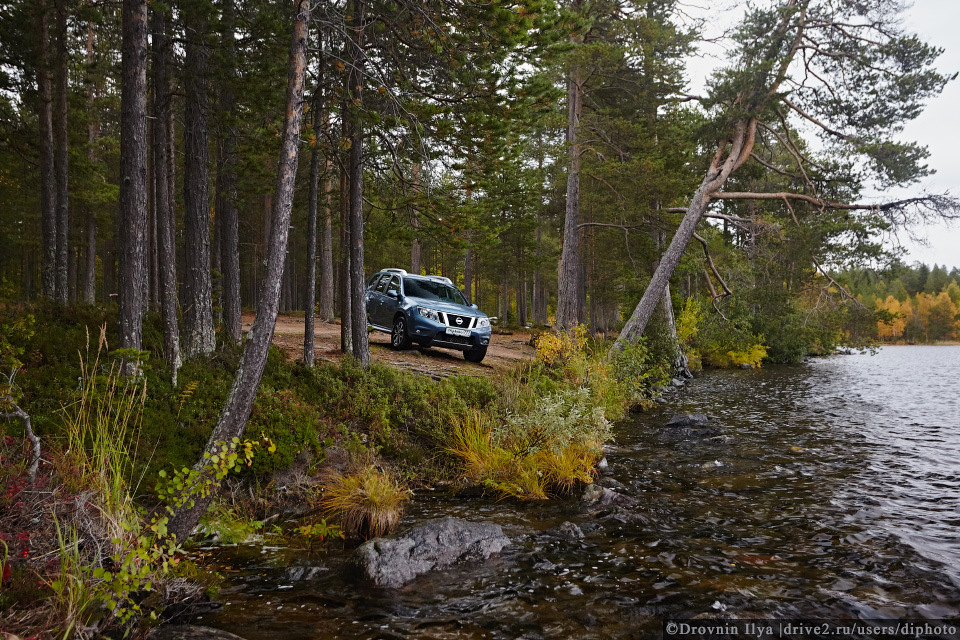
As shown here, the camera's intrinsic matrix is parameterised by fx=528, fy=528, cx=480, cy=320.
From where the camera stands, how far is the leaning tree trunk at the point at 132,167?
7.06m

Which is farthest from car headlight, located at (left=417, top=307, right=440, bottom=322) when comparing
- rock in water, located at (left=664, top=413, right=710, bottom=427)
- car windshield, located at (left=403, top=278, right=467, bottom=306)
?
rock in water, located at (left=664, top=413, right=710, bottom=427)

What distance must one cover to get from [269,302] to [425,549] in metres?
3.03

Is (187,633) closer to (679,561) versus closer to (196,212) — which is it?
(679,561)

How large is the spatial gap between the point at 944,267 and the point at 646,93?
145 metres

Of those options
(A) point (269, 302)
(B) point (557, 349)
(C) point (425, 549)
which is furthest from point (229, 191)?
(C) point (425, 549)

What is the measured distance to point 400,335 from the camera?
13.5 meters

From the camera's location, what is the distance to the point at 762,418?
13383 millimetres

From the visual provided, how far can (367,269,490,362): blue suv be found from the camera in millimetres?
12719

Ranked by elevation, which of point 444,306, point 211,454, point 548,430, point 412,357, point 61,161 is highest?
point 61,161

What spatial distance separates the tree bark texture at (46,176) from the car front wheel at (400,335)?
8.64 metres

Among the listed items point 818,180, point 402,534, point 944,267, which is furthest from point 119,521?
point 944,267

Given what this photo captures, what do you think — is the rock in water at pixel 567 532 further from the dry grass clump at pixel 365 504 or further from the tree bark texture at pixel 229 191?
the tree bark texture at pixel 229 191

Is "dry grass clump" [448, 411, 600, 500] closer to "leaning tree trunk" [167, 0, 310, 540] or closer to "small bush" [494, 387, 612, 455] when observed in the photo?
"small bush" [494, 387, 612, 455]

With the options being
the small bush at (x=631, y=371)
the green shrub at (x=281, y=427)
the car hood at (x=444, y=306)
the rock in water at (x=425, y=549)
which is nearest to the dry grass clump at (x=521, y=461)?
the rock in water at (x=425, y=549)
